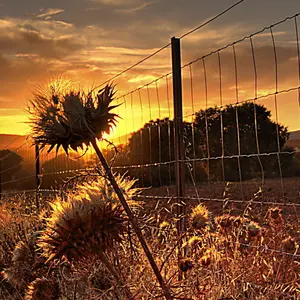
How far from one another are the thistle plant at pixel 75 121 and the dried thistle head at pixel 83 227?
107 mm

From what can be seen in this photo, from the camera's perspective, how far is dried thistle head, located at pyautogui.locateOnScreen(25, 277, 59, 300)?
404 cm

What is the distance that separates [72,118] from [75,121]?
0.02 metres

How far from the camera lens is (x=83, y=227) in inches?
109

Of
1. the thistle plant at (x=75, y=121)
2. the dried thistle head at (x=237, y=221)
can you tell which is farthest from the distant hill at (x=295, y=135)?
the thistle plant at (x=75, y=121)

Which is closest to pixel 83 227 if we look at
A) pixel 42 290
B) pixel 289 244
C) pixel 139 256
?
pixel 42 290

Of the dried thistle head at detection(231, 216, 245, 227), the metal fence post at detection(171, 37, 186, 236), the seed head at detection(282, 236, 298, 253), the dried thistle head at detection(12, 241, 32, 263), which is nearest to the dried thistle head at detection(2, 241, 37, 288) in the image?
the dried thistle head at detection(12, 241, 32, 263)

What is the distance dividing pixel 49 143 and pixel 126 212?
1.57ft

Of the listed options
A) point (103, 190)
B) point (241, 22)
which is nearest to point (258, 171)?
point (241, 22)

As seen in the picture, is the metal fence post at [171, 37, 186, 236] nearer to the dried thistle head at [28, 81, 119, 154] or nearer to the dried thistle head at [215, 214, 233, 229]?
the dried thistle head at [215, 214, 233, 229]

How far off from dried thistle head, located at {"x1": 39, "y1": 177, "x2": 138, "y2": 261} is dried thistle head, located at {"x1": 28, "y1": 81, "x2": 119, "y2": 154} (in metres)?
0.28

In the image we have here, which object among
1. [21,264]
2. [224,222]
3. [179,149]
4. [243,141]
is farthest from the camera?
[243,141]

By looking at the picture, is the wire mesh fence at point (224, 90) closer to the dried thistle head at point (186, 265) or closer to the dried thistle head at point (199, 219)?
the dried thistle head at point (199, 219)

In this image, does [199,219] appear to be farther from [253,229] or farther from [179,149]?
[179,149]

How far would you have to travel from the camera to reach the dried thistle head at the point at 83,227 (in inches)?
108
